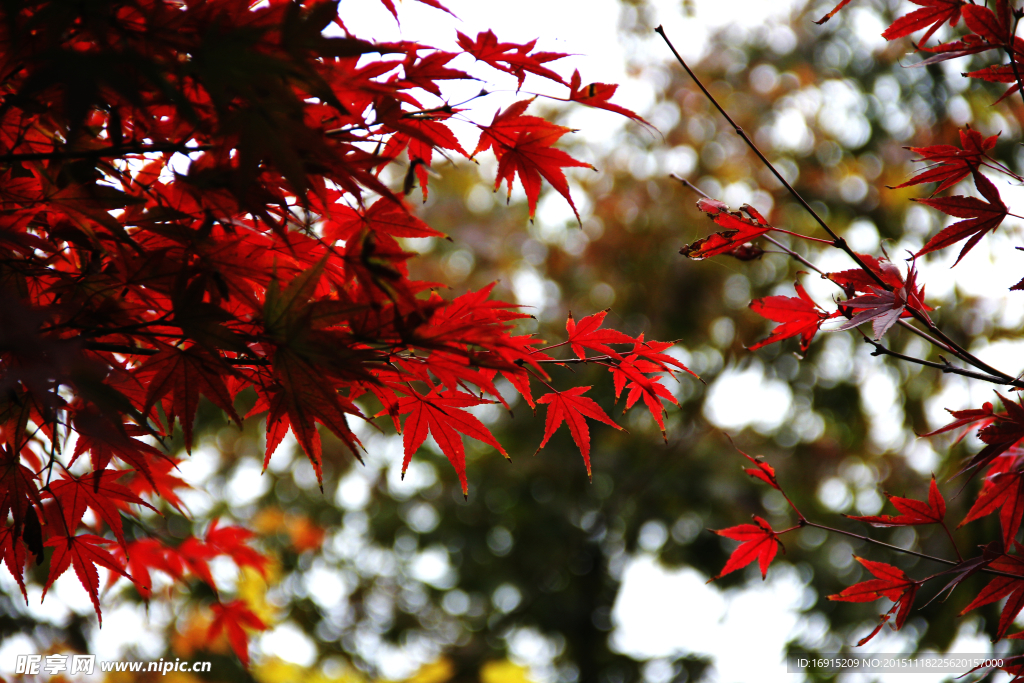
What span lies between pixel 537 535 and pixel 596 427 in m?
1.00

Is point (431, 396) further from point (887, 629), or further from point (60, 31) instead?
point (887, 629)

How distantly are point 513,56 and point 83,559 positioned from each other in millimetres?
1179

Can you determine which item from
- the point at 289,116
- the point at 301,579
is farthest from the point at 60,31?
the point at 301,579

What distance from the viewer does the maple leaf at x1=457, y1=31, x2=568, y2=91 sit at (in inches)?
37.8

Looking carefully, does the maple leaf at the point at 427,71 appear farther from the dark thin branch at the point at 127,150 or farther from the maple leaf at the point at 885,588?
the maple leaf at the point at 885,588

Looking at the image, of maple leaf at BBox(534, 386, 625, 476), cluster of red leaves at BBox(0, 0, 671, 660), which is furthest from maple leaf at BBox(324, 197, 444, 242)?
maple leaf at BBox(534, 386, 625, 476)

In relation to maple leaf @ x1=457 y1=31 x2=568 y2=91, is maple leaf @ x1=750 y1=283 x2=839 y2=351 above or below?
below

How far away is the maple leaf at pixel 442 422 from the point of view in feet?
3.45

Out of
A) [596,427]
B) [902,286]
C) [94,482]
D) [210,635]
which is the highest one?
[596,427]

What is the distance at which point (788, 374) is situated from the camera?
4961 millimetres

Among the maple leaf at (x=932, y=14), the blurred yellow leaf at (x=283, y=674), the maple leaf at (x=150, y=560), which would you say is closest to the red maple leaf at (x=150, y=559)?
the maple leaf at (x=150, y=560)

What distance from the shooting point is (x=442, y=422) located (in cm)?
109

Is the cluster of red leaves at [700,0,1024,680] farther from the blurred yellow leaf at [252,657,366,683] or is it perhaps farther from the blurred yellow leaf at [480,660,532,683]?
the blurred yellow leaf at [252,657,366,683]

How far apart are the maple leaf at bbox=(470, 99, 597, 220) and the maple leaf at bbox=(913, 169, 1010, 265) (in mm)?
568
